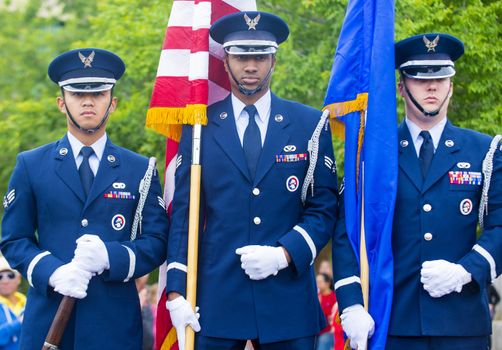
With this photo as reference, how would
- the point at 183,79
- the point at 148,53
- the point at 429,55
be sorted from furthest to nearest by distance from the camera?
the point at 148,53, the point at 183,79, the point at 429,55

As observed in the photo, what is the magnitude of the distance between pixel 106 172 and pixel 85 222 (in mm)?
353

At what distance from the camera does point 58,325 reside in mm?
6766

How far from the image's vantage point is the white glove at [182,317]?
6801 mm

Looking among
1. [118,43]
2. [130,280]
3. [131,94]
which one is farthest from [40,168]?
[131,94]

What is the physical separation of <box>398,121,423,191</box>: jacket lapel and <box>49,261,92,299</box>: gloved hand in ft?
6.58

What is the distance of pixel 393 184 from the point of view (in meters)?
6.98

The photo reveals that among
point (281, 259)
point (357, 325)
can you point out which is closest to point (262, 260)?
point (281, 259)

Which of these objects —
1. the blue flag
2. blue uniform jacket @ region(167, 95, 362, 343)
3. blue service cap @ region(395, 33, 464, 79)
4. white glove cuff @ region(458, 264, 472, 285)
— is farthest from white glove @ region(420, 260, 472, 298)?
blue service cap @ region(395, 33, 464, 79)

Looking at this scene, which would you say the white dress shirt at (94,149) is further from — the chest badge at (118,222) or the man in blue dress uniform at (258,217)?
the man in blue dress uniform at (258,217)

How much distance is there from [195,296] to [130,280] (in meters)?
0.45

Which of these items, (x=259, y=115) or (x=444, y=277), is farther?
(x=259, y=115)

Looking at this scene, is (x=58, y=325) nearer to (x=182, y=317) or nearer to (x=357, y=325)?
(x=182, y=317)

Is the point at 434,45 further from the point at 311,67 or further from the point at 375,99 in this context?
the point at 311,67

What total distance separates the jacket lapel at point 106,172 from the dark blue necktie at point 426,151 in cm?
187
